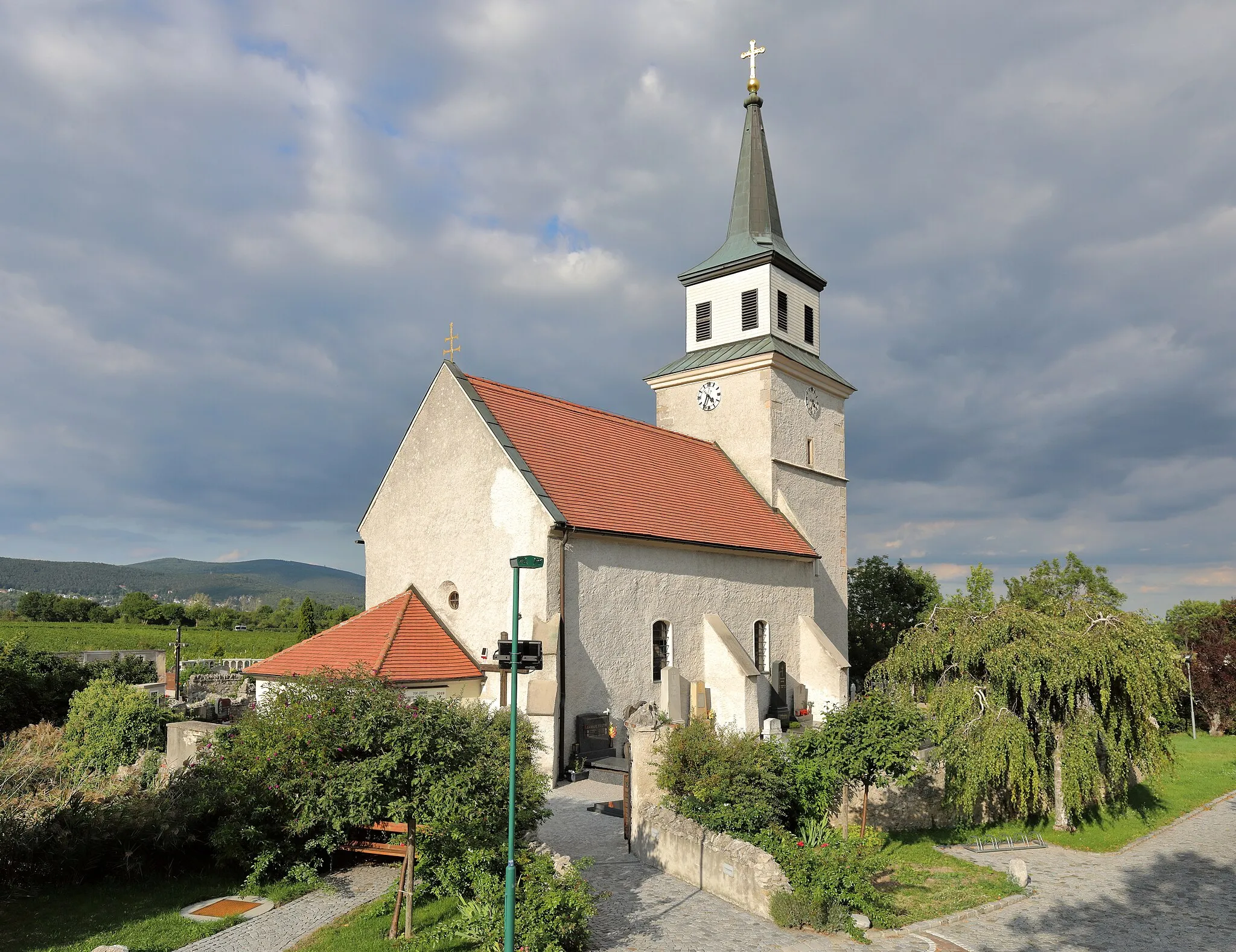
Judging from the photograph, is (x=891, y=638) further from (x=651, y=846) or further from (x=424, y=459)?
(x=651, y=846)

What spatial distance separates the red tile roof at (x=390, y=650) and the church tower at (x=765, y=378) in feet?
43.9

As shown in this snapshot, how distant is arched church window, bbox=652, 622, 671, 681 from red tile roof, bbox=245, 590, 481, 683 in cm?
485

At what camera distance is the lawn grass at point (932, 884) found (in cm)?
1157

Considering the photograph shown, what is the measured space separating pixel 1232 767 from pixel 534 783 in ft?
78.7

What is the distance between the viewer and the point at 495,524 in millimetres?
20188

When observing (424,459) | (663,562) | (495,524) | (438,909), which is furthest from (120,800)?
(663,562)

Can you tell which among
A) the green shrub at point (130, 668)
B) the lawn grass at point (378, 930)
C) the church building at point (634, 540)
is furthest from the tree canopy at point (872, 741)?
the green shrub at point (130, 668)

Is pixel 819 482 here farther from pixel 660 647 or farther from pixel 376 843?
pixel 376 843

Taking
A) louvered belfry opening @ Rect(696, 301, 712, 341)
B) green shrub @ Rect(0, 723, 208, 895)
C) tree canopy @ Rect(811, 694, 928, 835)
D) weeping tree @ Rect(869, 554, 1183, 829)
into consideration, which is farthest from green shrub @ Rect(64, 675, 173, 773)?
louvered belfry opening @ Rect(696, 301, 712, 341)

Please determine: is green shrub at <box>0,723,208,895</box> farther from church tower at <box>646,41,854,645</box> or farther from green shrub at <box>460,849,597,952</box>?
church tower at <box>646,41,854,645</box>

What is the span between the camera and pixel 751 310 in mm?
30750

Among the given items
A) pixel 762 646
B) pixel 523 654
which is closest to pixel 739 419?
pixel 762 646

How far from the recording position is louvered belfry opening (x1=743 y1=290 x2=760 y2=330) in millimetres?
30578

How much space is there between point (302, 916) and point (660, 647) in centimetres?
1265
